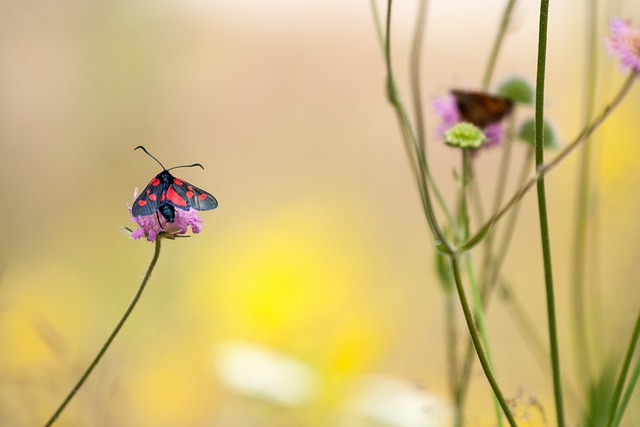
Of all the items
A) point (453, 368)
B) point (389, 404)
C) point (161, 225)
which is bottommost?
point (389, 404)

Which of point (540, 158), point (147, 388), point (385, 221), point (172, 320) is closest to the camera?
point (540, 158)

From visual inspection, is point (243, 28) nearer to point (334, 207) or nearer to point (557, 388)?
point (334, 207)

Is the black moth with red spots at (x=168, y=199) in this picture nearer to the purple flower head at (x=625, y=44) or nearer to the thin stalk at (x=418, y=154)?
the thin stalk at (x=418, y=154)

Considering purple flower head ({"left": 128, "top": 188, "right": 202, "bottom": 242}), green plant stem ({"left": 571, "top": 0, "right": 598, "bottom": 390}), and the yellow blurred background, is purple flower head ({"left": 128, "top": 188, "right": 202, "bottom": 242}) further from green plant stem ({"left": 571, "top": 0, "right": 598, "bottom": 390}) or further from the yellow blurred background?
the yellow blurred background

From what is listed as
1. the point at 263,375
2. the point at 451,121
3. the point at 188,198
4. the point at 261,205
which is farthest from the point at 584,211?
the point at 261,205

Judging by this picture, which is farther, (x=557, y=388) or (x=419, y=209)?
(x=419, y=209)

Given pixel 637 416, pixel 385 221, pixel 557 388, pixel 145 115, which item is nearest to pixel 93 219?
pixel 145 115

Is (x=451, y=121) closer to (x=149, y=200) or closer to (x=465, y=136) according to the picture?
(x=465, y=136)

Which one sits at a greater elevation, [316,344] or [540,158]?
[540,158]
